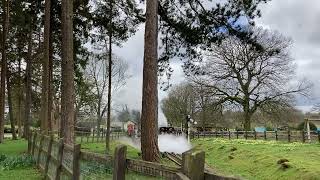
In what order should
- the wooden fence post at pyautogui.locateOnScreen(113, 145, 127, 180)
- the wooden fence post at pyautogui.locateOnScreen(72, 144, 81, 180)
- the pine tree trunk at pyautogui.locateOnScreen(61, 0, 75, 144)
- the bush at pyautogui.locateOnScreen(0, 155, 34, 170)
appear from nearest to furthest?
1. the wooden fence post at pyautogui.locateOnScreen(113, 145, 127, 180)
2. the wooden fence post at pyautogui.locateOnScreen(72, 144, 81, 180)
3. the bush at pyautogui.locateOnScreen(0, 155, 34, 170)
4. the pine tree trunk at pyautogui.locateOnScreen(61, 0, 75, 144)

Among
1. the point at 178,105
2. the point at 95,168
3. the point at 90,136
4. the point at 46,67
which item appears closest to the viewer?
the point at 95,168

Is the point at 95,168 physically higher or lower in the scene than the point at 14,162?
higher

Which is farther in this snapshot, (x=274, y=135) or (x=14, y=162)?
(x=274, y=135)

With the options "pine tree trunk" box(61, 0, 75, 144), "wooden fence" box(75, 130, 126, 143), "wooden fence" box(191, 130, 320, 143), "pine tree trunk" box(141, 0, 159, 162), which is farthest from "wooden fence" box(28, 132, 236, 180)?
"wooden fence" box(75, 130, 126, 143)

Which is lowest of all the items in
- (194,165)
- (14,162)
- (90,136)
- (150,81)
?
(14,162)

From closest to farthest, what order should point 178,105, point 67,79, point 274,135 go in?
point 67,79
point 274,135
point 178,105

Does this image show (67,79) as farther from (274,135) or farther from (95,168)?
(274,135)

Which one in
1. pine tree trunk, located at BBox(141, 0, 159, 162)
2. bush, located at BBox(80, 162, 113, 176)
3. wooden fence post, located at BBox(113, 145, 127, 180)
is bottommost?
bush, located at BBox(80, 162, 113, 176)

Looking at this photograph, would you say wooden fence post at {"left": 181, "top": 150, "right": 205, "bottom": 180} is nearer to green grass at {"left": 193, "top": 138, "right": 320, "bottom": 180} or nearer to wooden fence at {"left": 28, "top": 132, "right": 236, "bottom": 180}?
wooden fence at {"left": 28, "top": 132, "right": 236, "bottom": 180}

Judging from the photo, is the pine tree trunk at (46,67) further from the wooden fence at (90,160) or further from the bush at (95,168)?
the bush at (95,168)

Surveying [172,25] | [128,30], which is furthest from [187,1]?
[128,30]

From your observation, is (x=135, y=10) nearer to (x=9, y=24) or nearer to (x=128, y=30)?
(x=128, y=30)

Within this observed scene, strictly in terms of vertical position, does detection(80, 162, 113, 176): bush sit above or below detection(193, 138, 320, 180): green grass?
above

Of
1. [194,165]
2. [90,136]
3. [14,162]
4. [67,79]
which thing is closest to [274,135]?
[90,136]
